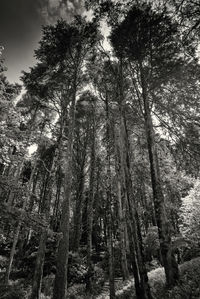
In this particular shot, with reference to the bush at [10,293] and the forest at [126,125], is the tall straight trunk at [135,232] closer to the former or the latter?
the forest at [126,125]

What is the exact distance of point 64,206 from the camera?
26.3 ft

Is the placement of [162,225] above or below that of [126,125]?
below

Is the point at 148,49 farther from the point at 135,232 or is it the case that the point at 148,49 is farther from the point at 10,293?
the point at 10,293

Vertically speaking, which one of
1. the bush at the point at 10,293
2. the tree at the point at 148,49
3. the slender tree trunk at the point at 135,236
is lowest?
the bush at the point at 10,293

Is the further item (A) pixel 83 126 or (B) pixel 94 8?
(A) pixel 83 126

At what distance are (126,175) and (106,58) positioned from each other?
7705mm

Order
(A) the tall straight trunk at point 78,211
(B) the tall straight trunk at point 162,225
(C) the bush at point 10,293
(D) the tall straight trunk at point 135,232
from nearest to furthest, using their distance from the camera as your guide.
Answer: (D) the tall straight trunk at point 135,232
(B) the tall straight trunk at point 162,225
(C) the bush at point 10,293
(A) the tall straight trunk at point 78,211

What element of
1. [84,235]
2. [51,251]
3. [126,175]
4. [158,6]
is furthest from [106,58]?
[84,235]

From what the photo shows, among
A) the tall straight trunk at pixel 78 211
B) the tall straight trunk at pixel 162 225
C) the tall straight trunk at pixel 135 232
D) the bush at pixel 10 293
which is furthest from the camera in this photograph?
the tall straight trunk at pixel 78 211

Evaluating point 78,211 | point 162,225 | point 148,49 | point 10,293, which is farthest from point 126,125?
point 10,293

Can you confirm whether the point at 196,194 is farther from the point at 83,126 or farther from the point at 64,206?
the point at 83,126

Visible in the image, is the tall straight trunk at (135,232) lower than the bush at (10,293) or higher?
higher

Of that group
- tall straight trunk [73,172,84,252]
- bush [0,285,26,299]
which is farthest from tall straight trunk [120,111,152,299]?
tall straight trunk [73,172,84,252]

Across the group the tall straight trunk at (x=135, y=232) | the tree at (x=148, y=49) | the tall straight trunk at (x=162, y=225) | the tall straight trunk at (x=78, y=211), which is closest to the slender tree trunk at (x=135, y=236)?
the tall straight trunk at (x=135, y=232)
